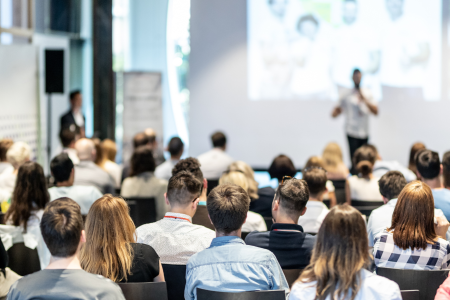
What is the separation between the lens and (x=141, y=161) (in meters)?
4.36

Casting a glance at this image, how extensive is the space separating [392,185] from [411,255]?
86cm

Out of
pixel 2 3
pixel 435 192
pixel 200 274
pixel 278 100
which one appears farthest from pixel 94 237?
pixel 278 100

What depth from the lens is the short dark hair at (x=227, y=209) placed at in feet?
7.00

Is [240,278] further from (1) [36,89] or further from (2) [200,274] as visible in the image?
(1) [36,89]

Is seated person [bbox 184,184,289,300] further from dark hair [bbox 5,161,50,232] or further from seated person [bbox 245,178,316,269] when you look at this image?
dark hair [bbox 5,161,50,232]

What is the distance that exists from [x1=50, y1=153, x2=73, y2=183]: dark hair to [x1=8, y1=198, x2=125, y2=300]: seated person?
184 cm

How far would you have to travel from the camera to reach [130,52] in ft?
28.4

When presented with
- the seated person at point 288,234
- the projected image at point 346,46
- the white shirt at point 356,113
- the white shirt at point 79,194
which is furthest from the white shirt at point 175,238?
the projected image at point 346,46

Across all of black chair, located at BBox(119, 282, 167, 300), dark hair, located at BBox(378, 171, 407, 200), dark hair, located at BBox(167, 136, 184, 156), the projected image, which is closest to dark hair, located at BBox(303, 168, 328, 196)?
dark hair, located at BBox(378, 171, 407, 200)

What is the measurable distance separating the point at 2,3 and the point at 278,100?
13.9 feet

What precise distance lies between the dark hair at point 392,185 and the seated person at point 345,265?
5.14 feet

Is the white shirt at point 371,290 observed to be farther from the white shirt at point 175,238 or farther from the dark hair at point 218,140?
the dark hair at point 218,140

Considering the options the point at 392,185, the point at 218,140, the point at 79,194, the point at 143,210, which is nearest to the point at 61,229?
the point at 79,194

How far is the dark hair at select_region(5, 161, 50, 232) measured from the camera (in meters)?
3.09
